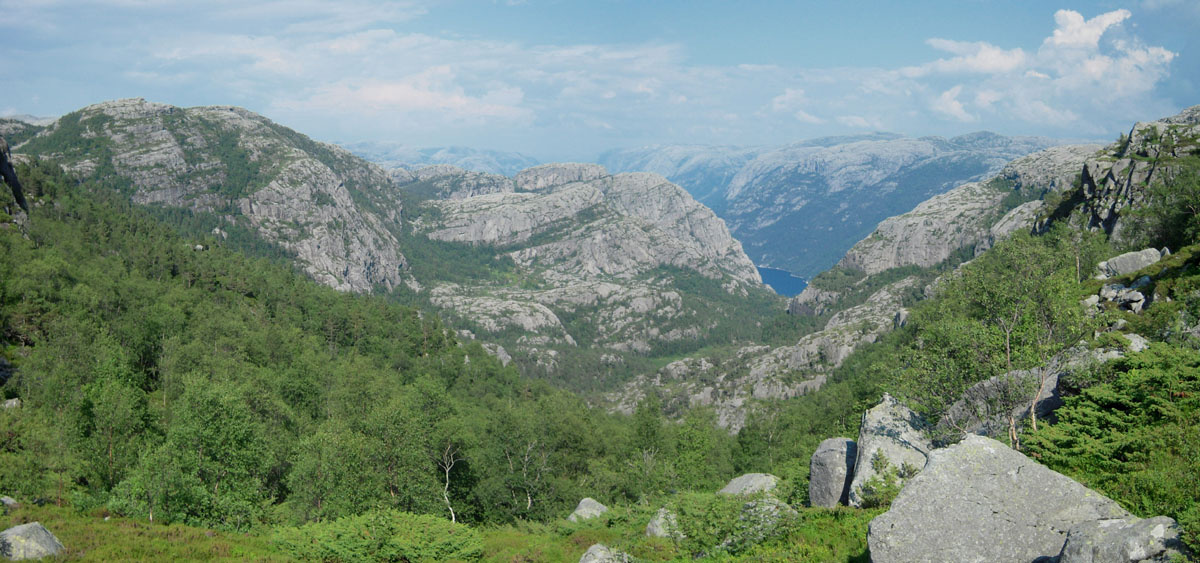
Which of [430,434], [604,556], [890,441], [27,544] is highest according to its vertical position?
[890,441]

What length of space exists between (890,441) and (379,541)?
2906 cm

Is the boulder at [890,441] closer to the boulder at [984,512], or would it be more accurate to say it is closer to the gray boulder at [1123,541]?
the boulder at [984,512]

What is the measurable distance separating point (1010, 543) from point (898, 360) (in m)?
16.7

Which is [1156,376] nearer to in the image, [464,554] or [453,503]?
[464,554]

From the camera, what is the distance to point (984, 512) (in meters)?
17.3

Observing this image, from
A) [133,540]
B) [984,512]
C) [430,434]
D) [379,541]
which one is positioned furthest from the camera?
[430,434]

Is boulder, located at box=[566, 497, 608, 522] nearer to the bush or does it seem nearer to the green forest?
the green forest

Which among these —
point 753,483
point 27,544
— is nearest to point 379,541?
→ point 27,544

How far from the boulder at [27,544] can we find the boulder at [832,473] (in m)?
41.0

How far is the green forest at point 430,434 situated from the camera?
2428cm

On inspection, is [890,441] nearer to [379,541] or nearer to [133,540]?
[379,541]

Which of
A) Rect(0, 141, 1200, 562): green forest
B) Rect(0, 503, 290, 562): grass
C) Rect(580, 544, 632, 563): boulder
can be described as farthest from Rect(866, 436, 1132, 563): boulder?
Rect(0, 503, 290, 562): grass

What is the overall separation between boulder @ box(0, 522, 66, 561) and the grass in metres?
0.78

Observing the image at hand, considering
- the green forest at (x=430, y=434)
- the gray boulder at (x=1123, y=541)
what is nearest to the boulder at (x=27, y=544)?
the green forest at (x=430, y=434)
